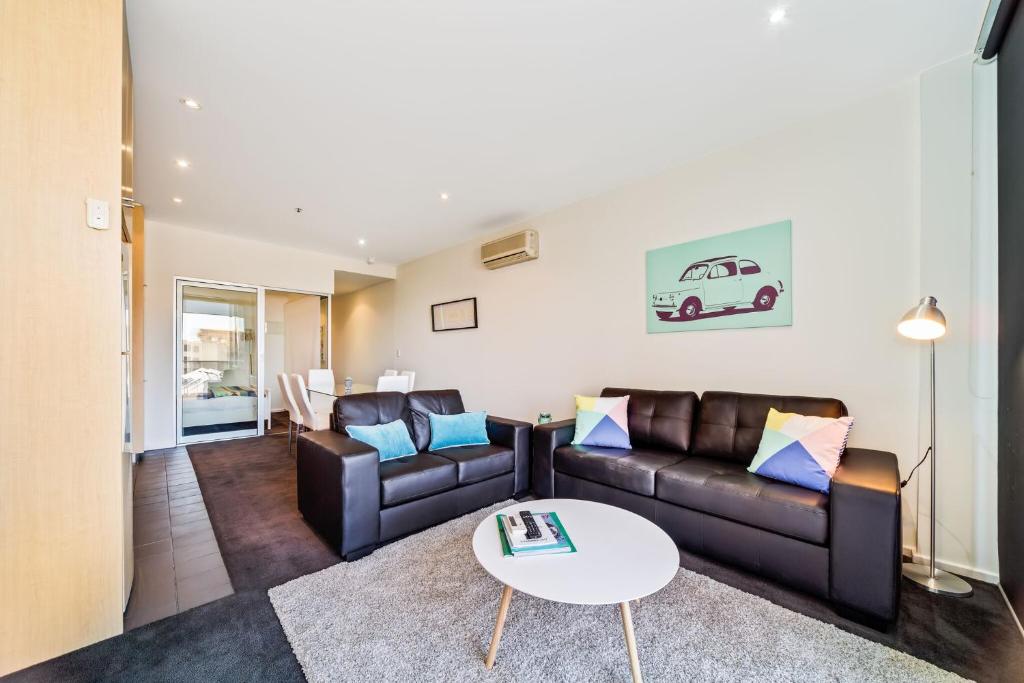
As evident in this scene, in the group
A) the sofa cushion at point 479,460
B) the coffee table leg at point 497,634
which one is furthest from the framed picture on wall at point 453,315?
the coffee table leg at point 497,634

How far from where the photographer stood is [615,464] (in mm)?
2578

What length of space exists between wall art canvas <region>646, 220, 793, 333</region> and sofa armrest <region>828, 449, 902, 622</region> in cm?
128

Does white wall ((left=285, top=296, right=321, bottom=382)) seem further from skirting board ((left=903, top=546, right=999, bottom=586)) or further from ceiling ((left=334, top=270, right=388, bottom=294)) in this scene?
skirting board ((left=903, top=546, right=999, bottom=586))

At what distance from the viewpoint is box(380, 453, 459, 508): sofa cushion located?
2.35m

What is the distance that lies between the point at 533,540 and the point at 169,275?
5549 mm

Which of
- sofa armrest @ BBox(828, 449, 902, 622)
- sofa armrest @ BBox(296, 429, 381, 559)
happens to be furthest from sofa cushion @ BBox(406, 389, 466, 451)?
sofa armrest @ BBox(828, 449, 902, 622)

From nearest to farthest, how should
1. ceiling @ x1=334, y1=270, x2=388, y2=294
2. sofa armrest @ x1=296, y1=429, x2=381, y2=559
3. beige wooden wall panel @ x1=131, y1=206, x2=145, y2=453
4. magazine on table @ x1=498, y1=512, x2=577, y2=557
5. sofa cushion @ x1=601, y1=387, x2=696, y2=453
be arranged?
magazine on table @ x1=498, y1=512, x2=577, y2=557 → sofa armrest @ x1=296, y1=429, x2=381, y2=559 → sofa cushion @ x1=601, y1=387, x2=696, y2=453 → beige wooden wall panel @ x1=131, y1=206, x2=145, y2=453 → ceiling @ x1=334, y1=270, x2=388, y2=294

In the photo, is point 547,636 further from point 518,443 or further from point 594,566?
point 518,443

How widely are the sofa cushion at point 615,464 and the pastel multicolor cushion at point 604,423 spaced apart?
0.07 m

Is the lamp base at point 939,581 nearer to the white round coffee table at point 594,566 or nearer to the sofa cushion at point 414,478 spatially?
the white round coffee table at point 594,566

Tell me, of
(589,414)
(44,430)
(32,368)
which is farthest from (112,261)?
(589,414)

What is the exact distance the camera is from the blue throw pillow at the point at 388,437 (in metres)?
2.61

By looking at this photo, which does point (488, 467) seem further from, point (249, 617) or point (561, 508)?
point (249, 617)

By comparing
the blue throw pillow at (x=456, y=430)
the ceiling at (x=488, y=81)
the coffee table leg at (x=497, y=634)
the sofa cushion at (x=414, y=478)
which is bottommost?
the coffee table leg at (x=497, y=634)
